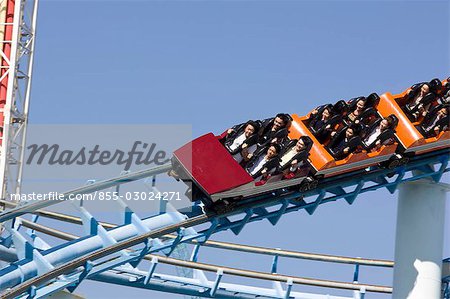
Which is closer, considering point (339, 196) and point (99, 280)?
point (339, 196)

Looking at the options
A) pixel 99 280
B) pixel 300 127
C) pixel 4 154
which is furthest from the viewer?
pixel 4 154

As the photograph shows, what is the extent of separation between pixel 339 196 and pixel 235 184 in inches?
76.5

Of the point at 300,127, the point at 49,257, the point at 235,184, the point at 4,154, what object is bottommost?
the point at 49,257

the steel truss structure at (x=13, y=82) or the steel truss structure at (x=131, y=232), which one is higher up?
the steel truss structure at (x=13, y=82)

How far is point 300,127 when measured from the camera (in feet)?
50.8

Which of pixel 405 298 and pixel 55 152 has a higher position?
pixel 55 152

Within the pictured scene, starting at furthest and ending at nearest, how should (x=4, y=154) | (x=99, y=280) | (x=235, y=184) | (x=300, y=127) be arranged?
1. (x=4, y=154)
2. (x=99, y=280)
3. (x=300, y=127)
4. (x=235, y=184)

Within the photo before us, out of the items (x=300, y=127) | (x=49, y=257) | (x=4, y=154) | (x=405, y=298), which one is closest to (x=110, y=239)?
(x=49, y=257)

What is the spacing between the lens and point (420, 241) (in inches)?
618

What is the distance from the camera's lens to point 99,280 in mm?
16953

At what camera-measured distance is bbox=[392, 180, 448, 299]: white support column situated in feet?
51.1

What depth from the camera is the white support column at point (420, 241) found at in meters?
15.6

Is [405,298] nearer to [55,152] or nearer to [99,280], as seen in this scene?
[99,280]

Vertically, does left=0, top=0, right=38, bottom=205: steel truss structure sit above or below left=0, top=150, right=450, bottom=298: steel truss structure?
above
